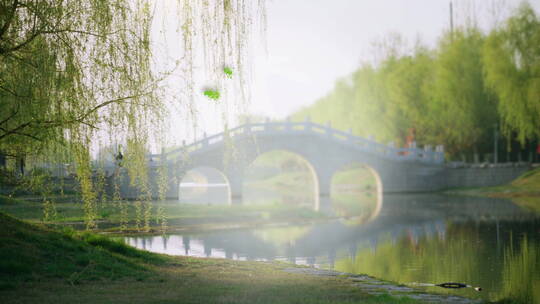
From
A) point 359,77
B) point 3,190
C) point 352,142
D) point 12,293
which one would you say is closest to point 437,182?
point 352,142

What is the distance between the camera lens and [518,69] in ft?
117

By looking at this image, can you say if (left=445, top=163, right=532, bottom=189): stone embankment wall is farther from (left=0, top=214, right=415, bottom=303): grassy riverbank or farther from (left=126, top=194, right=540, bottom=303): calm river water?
(left=0, top=214, right=415, bottom=303): grassy riverbank

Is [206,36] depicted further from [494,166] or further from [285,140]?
[494,166]

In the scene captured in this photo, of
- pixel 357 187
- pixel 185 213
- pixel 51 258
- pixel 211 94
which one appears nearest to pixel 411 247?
pixel 185 213

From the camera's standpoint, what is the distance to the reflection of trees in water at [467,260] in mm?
9719

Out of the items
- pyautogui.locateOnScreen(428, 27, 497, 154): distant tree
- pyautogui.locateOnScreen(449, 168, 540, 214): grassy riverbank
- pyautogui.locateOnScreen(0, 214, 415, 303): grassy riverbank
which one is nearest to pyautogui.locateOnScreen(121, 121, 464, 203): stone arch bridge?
pyautogui.locateOnScreen(428, 27, 497, 154): distant tree

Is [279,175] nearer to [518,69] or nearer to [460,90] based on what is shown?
[460,90]

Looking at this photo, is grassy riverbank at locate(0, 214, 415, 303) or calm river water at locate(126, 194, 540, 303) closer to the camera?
grassy riverbank at locate(0, 214, 415, 303)

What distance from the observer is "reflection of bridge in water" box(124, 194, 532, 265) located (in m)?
13.8

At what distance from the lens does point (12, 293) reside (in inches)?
246

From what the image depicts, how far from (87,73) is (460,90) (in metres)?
35.3

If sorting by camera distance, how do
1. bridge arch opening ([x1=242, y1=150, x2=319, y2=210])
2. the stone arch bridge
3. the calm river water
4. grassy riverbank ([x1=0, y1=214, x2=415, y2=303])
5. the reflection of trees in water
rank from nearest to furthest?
grassy riverbank ([x1=0, y1=214, x2=415, y2=303]), the reflection of trees in water, the calm river water, the stone arch bridge, bridge arch opening ([x1=242, y1=150, x2=319, y2=210])

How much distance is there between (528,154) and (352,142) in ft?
39.0

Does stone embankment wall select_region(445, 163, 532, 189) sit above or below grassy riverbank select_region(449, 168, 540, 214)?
above
